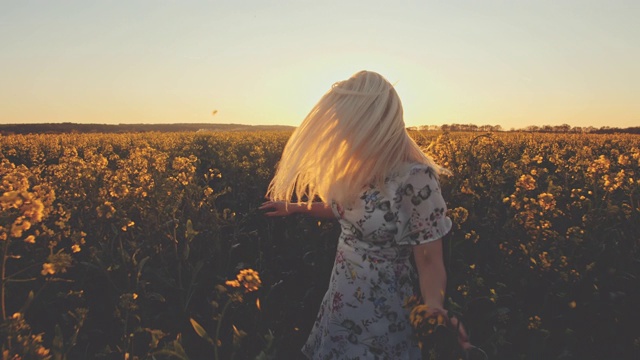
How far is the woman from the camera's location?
195 cm

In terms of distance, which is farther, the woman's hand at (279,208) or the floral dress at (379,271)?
the woman's hand at (279,208)

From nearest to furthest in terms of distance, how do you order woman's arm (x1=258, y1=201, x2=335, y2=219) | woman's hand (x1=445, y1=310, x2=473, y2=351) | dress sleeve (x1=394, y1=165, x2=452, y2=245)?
woman's hand (x1=445, y1=310, x2=473, y2=351)
dress sleeve (x1=394, y1=165, x2=452, y2=245)
woman's arm (x1=258, y1=201, x2=335, y2=219)

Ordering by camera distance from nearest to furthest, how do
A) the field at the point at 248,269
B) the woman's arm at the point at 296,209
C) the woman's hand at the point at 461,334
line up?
the woman's hand at the point at 461,334 → the woman's arm at the point at 296,209 → the field at the point at 248,269

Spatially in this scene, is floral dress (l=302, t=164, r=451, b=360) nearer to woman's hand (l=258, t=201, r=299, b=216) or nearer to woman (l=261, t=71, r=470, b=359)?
woman (l=261, t=71, r=470, b=359)

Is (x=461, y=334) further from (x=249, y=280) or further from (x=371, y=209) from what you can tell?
(x=249, y=280)

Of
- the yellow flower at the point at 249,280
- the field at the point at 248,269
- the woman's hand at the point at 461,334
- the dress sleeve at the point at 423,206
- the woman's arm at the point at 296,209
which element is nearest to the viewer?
the woman's hand at the point at 461,334

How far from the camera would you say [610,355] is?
10.2 ft

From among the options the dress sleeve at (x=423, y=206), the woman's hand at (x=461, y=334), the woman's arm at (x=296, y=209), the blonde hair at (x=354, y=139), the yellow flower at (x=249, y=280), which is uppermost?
the blonde hair at (x=354, y=139)

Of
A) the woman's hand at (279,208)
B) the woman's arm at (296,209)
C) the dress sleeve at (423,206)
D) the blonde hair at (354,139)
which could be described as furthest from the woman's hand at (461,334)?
the woman's hand at (279,208)

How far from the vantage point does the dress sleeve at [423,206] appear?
1927 mm

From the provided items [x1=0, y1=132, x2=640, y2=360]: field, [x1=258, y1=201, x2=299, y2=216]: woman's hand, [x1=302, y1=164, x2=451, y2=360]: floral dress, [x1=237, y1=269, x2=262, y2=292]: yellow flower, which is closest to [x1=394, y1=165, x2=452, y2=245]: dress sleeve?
[x1=302, y1=164, x2=451, y2=360]: floral dress

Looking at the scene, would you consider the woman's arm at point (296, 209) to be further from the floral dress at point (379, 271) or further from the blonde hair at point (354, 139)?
the blonde hair at point (354, 139)

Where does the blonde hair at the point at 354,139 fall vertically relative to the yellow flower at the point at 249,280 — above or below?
above

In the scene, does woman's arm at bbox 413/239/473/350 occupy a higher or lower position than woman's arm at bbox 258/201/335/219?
lower
